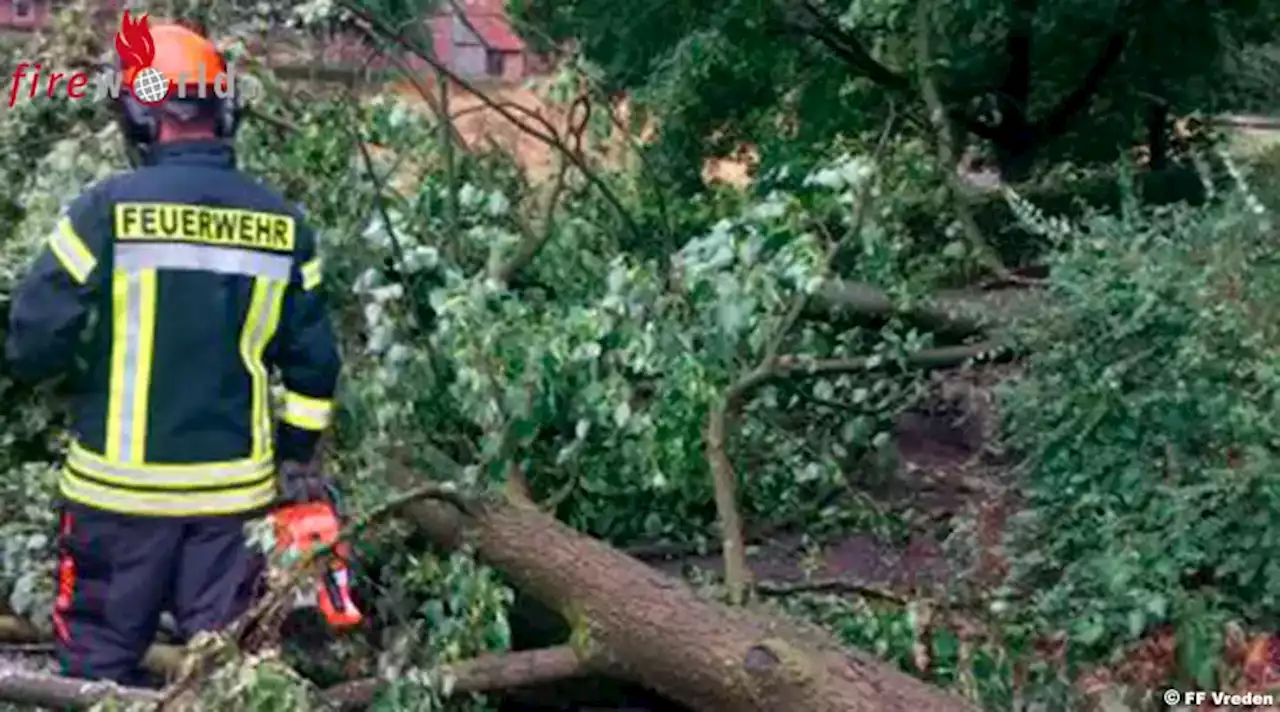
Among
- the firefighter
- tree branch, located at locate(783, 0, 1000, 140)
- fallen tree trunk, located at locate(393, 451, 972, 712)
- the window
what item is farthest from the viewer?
tree branch, located at locate(783, 0, 1000, 140)

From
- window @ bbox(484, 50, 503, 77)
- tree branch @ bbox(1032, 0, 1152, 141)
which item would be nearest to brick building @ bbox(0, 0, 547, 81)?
window @ bbox(484, 50, 503, 77)

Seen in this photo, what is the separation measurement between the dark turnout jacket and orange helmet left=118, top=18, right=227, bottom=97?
117mm

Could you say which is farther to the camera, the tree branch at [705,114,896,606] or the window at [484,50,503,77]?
the window at [484,50,503,77]

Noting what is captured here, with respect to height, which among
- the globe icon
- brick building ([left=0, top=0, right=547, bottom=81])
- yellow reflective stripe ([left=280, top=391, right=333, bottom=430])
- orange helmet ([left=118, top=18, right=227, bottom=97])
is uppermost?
brick building ([left=0, top=0, right=547, bottom=81])

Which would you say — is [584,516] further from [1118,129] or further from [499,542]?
[1118,129]

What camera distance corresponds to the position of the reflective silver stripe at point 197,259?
3.16 meters

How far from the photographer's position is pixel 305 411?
3.39 meters

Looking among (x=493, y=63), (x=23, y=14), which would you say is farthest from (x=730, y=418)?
(x=23, y=14)

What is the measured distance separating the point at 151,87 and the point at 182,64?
7cm

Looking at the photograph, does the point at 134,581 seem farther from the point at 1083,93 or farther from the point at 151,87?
the point at 1083,93

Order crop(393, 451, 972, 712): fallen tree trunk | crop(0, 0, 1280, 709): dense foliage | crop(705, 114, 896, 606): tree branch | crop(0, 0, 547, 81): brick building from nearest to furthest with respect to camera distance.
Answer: crop(393, 451, 972, 712): fallen tree trunk < crop(0, 0, 1280, 709): dense foliage < crop(705, 114, 896, 606): tree branch < crop(0, 0, 547, 81): brick building

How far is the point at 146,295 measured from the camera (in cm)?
318

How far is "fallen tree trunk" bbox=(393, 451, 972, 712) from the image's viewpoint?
3051mm

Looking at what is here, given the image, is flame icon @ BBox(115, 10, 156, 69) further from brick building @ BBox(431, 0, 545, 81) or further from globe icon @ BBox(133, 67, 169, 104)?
brick building @ BBox(431, 0, 545, 81)
